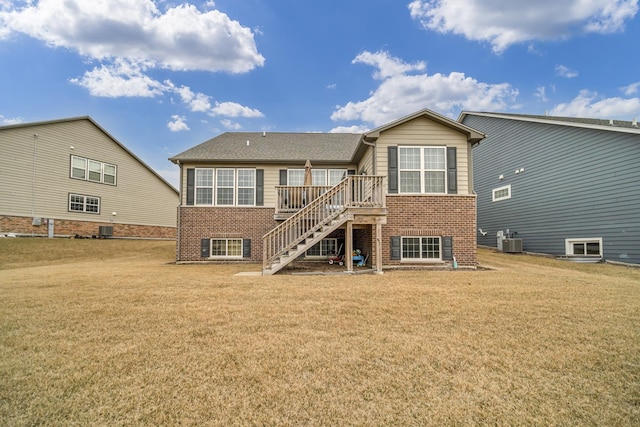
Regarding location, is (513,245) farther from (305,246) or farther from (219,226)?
(219,226)

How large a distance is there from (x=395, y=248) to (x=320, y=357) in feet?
25.2

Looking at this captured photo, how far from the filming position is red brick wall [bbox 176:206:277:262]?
1290cm

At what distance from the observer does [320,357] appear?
3189 mm

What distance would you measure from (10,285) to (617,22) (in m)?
25.6

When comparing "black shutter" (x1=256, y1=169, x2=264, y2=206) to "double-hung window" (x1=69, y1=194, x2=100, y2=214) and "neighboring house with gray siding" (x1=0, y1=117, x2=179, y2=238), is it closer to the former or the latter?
"neighboring house with gray siding" (x1=0, y1=117, x2=179, y2=238)

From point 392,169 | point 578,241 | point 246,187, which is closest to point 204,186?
point 246,187

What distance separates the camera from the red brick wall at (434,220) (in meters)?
10.4

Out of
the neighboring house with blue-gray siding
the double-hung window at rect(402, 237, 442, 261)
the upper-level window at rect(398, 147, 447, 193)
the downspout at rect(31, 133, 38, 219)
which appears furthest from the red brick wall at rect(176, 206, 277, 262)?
the neighboring house with blue-gray siding

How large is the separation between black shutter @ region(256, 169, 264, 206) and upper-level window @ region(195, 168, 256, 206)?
0.14 meters

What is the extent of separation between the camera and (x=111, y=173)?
2205 cm

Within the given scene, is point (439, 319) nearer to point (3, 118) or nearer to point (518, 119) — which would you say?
point (518, 119)

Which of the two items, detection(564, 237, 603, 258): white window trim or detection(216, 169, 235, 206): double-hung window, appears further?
detection(216, 169, 235, 206): double-hung window

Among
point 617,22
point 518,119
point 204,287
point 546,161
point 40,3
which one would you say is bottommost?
point 204,287

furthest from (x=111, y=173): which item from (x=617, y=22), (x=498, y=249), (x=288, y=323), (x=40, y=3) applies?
(x=617, y=22)
